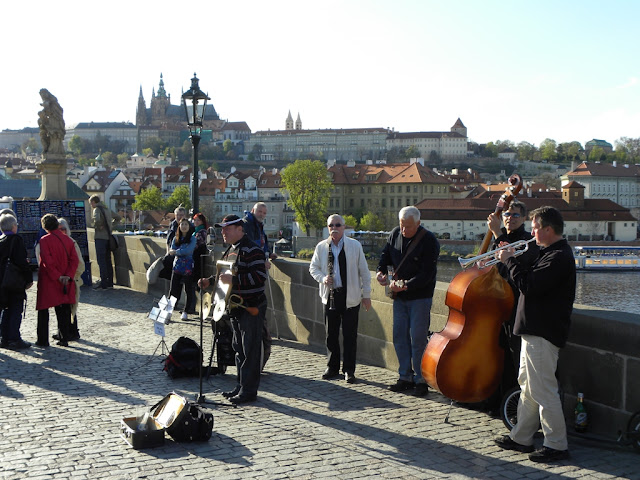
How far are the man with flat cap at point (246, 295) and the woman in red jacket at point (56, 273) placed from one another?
313 centimetres

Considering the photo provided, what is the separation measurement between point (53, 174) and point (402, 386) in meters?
13.2

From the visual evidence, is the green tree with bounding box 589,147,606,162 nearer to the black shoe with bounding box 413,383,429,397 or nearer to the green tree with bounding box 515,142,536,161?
the green tree with bounding box 515,142,536,161

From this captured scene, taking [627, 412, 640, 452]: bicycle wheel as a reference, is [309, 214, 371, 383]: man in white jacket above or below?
above

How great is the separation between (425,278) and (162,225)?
100m

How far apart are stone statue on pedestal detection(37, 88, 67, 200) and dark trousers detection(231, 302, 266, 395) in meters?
11.9

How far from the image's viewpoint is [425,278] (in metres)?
7.06

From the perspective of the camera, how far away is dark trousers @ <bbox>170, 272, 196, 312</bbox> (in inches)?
447

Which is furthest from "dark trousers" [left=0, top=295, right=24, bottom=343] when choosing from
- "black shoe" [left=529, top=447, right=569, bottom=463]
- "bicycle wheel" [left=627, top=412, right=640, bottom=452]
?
"bicycle wheel" [left=627, top=412, right=640, bottom=452]

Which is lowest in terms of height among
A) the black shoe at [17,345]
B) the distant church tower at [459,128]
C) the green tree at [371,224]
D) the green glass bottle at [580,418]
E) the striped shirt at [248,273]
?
the green tree at [371,224]

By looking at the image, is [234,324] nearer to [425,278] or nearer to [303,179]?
[425,278]

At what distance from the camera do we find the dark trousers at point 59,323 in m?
9.20

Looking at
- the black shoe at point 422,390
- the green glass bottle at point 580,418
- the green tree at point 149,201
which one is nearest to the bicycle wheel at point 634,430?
the green glass bottle at point 580,418

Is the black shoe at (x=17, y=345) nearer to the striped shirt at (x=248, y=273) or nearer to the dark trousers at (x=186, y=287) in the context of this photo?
the dark trousers at (x=186, y=287)

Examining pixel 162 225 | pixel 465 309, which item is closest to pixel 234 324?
pixel 465 309
